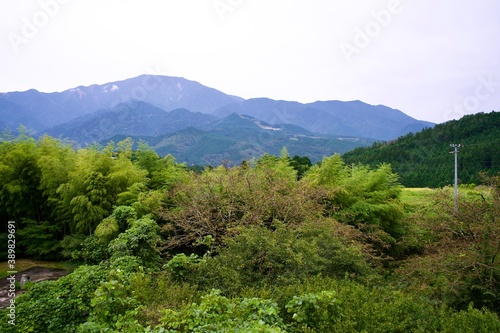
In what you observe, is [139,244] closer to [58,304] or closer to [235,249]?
[58,304]

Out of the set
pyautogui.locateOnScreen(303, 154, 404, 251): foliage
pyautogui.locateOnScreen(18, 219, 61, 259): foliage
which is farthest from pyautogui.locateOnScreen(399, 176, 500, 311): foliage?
pyautogui.locateOnScreen(18, 219, 61, 259): foliage

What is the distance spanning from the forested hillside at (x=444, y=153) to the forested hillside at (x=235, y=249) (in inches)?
1023

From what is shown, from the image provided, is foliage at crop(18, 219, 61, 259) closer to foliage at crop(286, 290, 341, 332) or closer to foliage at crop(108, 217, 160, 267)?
foliage at crop(108, 217, 160, 267)

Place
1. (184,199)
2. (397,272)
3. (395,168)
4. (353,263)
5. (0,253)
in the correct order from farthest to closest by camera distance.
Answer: (395,168) → (0,253) → (184,199) → (397,272) → (353,263)

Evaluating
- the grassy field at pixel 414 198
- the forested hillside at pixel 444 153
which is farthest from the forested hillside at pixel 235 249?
the forested hillside at pixel 444 153

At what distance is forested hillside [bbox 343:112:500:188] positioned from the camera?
3409 centimetres

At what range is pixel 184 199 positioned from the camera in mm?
9625

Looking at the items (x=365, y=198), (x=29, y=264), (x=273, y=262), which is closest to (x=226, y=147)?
(x=29, y=264)

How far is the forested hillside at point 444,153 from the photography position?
3409cm

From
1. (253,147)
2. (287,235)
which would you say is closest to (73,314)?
(287,235)

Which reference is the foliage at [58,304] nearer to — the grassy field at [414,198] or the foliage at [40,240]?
the foliage at [40,240]

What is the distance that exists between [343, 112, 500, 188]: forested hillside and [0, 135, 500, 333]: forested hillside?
26.0 metres

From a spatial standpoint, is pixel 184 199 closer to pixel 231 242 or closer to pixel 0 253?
pixel 231 242

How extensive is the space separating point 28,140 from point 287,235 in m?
10.8
